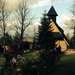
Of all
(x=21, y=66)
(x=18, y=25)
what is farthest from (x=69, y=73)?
(x=18, y=25)

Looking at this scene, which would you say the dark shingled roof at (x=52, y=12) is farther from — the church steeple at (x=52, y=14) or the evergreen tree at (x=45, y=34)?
the evergreen tree at (x=45, y=34)

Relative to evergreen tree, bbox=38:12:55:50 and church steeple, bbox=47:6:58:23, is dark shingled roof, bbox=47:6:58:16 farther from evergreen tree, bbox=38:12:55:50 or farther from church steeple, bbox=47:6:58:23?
evergreen tree, bbox=38:12:55:50

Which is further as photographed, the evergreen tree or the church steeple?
the church steeple

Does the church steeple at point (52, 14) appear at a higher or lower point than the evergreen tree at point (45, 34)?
higher

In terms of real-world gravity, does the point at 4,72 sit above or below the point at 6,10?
below

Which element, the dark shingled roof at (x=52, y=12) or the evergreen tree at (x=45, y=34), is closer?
the evergreen tree at (x=45, y=34)

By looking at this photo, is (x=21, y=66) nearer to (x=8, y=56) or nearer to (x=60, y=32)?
(x=8, y=56)

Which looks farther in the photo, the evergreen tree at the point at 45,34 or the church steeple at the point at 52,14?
the church steeple at the point at 52,14

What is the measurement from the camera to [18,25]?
60.7 m

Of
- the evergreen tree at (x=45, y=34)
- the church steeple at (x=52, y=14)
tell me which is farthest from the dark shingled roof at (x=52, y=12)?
the evergreen tree at (x=45, y=34)

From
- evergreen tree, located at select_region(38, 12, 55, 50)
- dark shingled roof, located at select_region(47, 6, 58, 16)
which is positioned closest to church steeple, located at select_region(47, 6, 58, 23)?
dark shingled roof, located at select_region(47, 6, 58, 16)

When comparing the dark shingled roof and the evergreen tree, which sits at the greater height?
the dark shingled roof

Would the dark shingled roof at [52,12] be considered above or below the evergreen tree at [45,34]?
above

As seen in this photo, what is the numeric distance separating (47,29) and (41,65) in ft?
83.0
